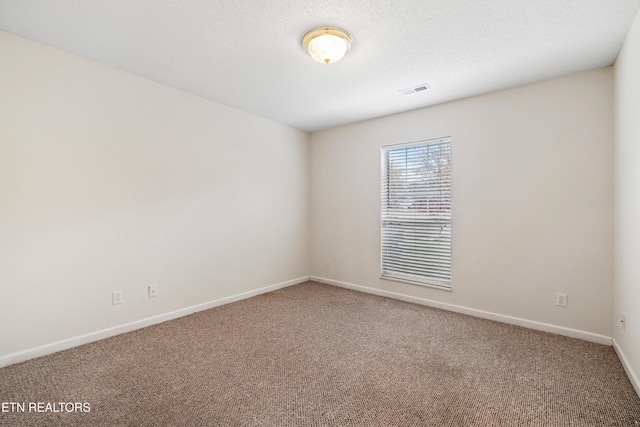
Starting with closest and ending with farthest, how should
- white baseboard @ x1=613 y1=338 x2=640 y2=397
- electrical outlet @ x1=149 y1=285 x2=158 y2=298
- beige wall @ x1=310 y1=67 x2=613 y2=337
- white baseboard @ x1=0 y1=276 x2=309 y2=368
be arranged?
white baseboard @ x1=613 y1=338 x2=640 y2=397 → white baseboard @ x1=0 y1=276 x2=309 y2=368 → beige wall @ x1=310 y1=67 x2=613 y2=337 → electrical outlet @ x1=149 y1=285 x2=158 y2=298

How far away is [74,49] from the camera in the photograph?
8.20 feet

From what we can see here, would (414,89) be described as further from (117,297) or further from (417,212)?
(117,297)

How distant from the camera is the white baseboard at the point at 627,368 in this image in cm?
195

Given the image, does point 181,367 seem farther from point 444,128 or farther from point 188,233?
point 444,128

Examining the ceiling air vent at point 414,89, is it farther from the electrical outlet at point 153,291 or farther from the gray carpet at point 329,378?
the electrical outlet at point 153,291

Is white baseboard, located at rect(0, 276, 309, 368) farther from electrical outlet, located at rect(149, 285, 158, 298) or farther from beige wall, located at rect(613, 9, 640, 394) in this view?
beige wall, located at rect(613, 9, 640, 394)

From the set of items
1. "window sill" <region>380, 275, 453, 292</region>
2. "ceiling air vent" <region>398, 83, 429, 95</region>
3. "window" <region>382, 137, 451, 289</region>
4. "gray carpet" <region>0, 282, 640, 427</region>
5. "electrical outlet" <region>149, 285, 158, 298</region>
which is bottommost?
"gray carpet" <region>0, 282, 640, 427</region>

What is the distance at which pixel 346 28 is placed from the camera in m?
2.15

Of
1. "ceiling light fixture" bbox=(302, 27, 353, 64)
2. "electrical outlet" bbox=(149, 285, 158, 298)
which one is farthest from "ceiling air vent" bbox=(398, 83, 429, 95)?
"electrical outlet" bbox=(149, 285, 158, 298)

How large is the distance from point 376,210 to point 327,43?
2.43 meters

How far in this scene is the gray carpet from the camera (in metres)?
1.73

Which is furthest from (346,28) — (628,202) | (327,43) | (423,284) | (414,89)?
(423,284)

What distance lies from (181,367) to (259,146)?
2802 mm

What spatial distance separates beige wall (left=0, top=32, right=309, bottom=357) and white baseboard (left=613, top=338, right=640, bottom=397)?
3.61m
